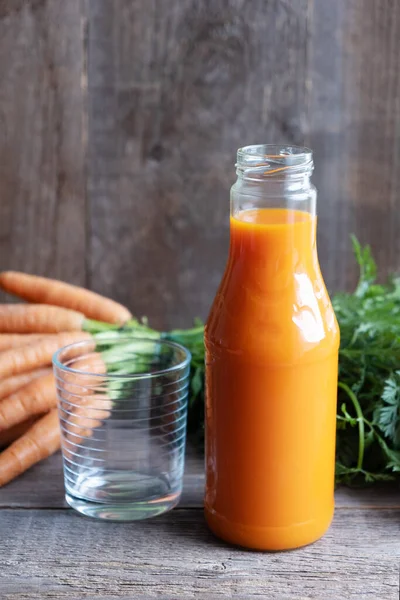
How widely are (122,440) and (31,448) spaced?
169 millimetres

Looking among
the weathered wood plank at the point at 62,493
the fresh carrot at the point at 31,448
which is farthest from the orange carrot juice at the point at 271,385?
the fresh carrot at the point at 31,448

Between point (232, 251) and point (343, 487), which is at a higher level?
point (232, 251)

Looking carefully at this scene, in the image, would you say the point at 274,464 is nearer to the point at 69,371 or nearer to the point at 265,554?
the point at 265,554

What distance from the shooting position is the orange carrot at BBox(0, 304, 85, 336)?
4.12 feet

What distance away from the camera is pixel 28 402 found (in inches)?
43.6

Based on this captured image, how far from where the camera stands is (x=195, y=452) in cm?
114

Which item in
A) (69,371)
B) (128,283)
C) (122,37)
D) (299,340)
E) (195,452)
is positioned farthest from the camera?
(128,283)

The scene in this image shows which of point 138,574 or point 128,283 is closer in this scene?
point 138,574

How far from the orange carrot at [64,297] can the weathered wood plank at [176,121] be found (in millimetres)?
225

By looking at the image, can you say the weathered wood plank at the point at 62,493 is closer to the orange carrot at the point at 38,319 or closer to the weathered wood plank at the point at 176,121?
the orange carrot at the point at 38,319

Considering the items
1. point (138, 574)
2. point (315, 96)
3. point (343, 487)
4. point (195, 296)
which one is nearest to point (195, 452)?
point (343, 487)

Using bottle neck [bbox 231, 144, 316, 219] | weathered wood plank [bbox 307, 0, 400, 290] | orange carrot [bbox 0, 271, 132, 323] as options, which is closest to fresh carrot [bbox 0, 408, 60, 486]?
orange carrot [bbox 0, 271, 132, 323]

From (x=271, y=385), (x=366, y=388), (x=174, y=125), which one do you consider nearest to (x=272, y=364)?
(x=271, y=385)

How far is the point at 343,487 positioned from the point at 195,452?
22cm
